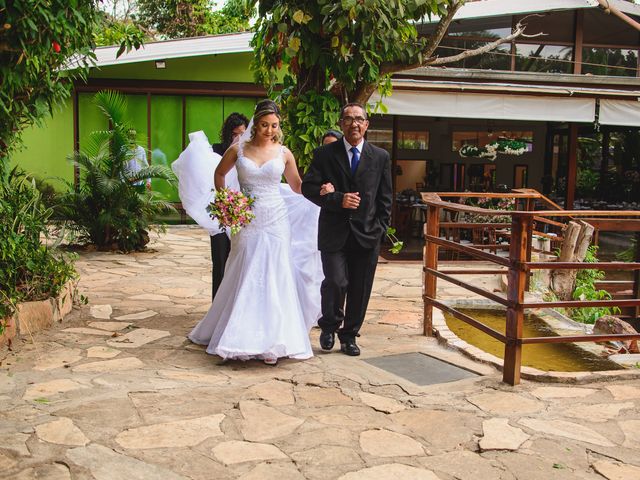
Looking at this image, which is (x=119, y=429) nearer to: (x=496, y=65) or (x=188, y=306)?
(x=188, y=306)

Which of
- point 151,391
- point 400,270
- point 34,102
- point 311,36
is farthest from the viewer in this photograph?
point 400,270

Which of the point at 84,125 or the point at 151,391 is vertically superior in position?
the point at 84,125

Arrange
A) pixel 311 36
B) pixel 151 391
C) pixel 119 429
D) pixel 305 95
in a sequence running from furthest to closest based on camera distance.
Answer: pixel 305 95, pixel 311 36, pixel 151 391, pixel 119 429

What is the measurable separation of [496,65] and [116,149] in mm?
8215

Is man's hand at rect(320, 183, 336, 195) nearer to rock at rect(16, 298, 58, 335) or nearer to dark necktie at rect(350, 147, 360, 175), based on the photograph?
dark necktie at rect(350, 147, 360, 175)

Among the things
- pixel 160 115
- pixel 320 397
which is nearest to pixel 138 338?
pixel 320 397

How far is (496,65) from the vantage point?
14945 millimetres

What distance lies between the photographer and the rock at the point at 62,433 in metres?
3.65

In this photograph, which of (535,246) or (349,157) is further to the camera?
(535,246)

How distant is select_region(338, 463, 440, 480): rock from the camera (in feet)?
11.1

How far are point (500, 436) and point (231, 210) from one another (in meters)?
2.50

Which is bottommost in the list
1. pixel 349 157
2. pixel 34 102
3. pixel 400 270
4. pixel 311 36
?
pixel 400 270

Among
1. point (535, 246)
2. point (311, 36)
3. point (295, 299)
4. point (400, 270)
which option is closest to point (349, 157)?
point (295, 299)

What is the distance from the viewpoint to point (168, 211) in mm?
15539
